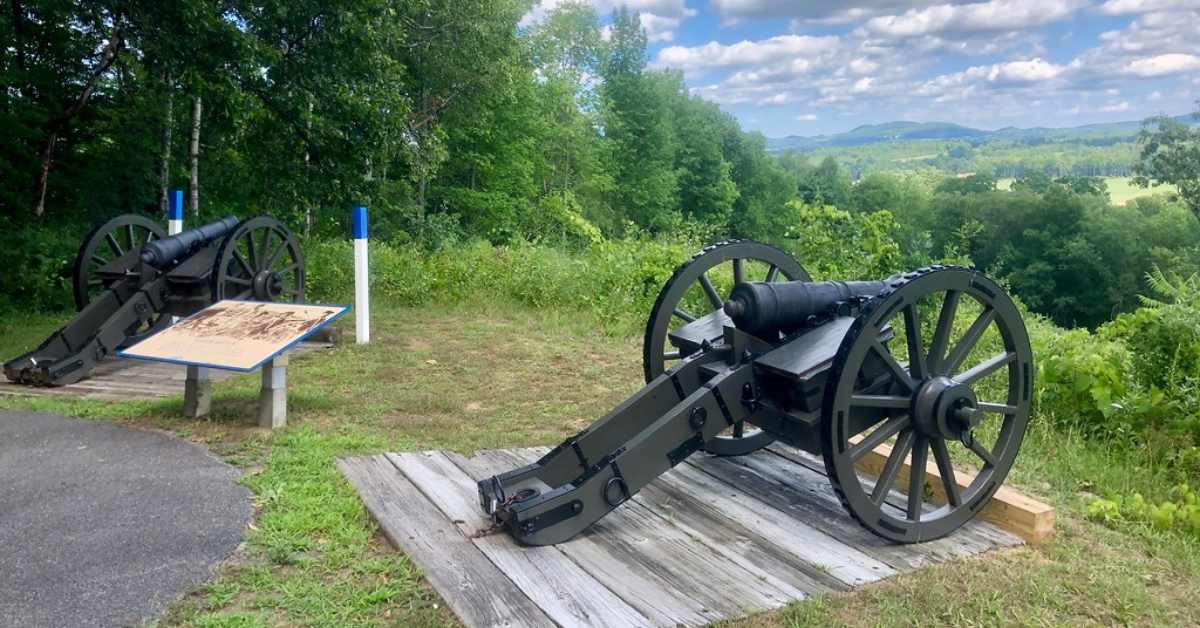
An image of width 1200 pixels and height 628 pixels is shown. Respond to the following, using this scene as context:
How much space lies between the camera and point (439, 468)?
4426 millimetres

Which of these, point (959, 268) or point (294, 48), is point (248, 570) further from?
point (294, 48)

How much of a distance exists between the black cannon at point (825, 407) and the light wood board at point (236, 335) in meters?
2.00

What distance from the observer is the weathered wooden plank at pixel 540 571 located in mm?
2883

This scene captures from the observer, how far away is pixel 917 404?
138 inches

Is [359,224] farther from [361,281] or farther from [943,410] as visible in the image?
[943,410]

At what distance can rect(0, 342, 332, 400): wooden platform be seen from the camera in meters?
6.41

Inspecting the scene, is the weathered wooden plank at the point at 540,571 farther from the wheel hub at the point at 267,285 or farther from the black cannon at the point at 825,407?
the wheel hub at the point at 267,285

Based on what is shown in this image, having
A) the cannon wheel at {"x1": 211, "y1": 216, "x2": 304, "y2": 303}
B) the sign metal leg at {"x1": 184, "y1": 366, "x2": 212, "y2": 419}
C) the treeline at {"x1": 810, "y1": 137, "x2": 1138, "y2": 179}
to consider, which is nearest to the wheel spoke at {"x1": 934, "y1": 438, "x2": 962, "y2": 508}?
the sign metal leg at {"x1": 184, "y1": 366, "x2": 212, "y2": 419}

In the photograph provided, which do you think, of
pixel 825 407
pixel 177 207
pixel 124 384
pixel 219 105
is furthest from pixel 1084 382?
pixel 219 105

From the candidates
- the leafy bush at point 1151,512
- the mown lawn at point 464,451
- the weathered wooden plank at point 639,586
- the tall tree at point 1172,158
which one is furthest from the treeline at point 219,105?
the tall tree at point 1172,158

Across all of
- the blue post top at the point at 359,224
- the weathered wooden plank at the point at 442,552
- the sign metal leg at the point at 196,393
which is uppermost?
the blue post top at the point at 359,224

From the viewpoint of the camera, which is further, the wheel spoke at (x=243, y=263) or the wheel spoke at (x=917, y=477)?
the wheel spoke at (x=243, y=263)

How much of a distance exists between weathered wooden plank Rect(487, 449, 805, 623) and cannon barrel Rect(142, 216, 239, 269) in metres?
5.32

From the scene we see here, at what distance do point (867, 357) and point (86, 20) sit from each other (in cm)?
1058
